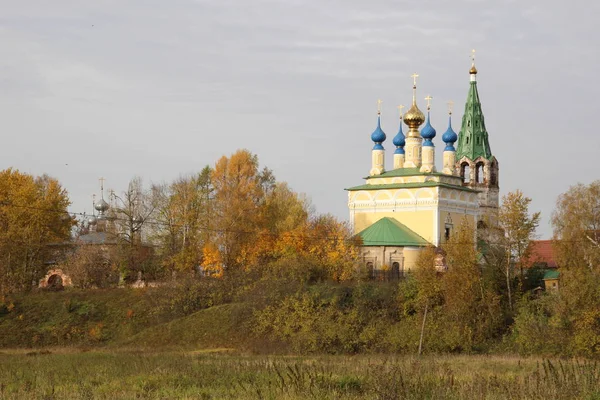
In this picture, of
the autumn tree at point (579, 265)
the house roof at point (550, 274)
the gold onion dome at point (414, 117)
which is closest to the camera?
the autumn tree at point (579, 265)

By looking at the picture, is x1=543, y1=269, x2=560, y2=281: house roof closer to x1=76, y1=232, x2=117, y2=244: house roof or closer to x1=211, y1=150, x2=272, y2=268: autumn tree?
x1=211, y1=150, x2=272, y2=268: autumn tree

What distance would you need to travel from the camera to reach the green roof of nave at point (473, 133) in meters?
68.3

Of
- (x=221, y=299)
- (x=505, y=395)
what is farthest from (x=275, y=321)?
(x=505, y=395)

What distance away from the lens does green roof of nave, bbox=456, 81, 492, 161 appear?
68.3 m

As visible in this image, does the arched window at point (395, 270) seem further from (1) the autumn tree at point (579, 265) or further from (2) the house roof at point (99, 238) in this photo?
(2) the house roof at point (99, 238)

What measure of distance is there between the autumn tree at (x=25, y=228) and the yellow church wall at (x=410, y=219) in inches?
602

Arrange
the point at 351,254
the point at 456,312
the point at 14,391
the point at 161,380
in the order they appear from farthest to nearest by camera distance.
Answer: the point at 351,254
the point at 456,312
the point at 161,380
the point at 14,391

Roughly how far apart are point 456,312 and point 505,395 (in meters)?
22.4

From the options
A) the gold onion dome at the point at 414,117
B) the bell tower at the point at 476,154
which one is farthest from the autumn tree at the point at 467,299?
the bell tower at the point at 476,154

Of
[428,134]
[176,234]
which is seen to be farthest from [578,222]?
[176,234]

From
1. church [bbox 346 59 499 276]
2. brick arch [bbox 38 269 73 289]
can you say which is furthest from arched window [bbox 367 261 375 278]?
brick arch [bbox 38 269 73 289]

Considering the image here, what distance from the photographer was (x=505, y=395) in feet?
49.3

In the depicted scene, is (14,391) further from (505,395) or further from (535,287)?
(535,287)

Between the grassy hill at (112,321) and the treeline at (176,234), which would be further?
the treeline at (176,234)
